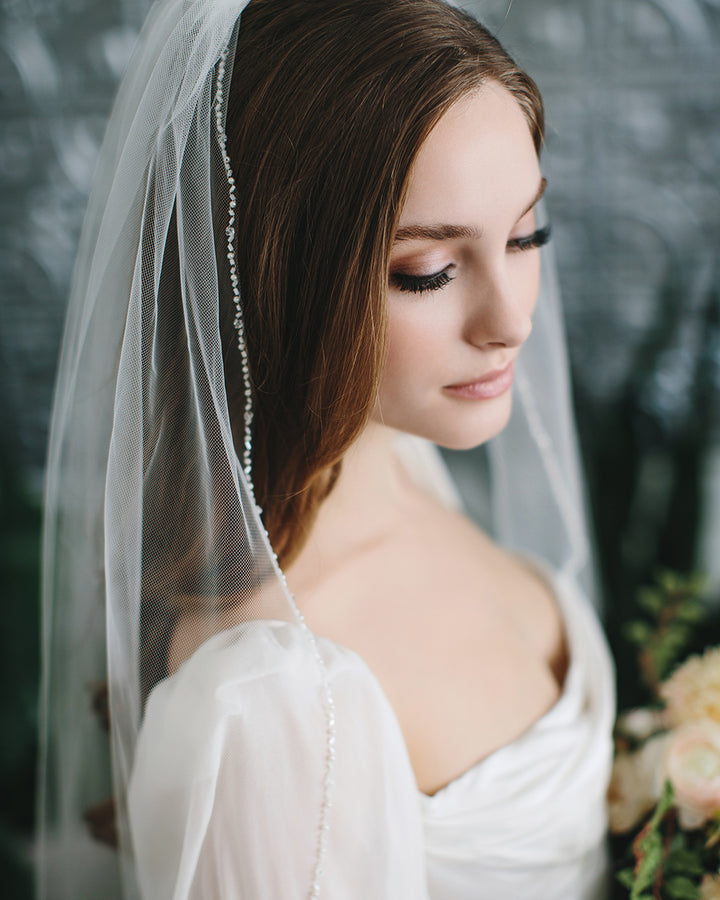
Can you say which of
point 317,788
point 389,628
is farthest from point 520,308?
point 317,788

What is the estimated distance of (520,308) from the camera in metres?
0.85

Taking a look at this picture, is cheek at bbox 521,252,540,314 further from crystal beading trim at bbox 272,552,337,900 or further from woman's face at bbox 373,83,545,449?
crystal beading trim at bbox 272,552,337,900

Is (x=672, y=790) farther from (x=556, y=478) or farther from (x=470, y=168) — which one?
(x=470, y=168)

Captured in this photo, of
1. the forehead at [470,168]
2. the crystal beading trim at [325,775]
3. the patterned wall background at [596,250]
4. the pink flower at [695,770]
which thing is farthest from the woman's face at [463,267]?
the patterned wall background at [596,250]

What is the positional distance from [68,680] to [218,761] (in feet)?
1.40

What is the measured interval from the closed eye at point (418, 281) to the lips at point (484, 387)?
5.5 inches

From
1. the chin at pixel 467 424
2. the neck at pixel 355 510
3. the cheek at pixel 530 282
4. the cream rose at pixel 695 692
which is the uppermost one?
the cheek at pixel 530 282

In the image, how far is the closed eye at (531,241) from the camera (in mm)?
884

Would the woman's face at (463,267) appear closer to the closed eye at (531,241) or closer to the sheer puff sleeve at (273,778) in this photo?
the closed eye at (531,241)

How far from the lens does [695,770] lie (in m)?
1.00

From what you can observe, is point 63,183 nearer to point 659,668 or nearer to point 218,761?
point 218,761

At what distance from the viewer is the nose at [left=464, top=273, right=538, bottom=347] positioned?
2.71 ft

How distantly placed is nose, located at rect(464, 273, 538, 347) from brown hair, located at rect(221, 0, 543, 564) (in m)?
0.12

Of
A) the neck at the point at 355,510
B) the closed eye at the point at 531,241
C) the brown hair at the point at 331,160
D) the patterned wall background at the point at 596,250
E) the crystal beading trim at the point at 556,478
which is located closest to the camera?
the brown hair at the point at 331,160
